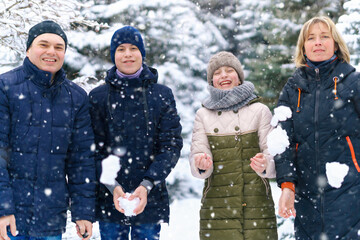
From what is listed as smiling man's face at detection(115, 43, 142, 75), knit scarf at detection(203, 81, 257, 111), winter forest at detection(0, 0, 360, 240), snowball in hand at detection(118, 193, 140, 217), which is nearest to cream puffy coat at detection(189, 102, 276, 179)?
knit scarf at detection(203, 81, 257, 111)

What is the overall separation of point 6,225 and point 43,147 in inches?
23.7

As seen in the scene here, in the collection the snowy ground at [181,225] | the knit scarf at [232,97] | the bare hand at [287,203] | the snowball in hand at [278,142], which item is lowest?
the snowy ground at [181,225]

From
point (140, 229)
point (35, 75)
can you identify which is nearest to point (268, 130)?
point (140, 229)

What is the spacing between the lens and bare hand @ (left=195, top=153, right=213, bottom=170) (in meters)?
3.48

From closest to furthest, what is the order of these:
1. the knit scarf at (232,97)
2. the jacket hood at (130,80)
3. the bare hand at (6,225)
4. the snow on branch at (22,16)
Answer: the bare hand at (6,225) → the jacket hood at (130,80) → the knit scarf at (232,97) → the snow on branch at (22,16)

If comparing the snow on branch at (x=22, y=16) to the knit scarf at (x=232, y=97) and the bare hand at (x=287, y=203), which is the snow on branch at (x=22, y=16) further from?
the bare hand at (x=287, y=203)

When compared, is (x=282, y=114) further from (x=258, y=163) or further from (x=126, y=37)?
(x=126, y=37)

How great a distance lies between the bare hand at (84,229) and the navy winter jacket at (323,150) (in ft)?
5.11

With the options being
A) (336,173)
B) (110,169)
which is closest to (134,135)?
(110,169)

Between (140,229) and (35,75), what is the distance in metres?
1.53

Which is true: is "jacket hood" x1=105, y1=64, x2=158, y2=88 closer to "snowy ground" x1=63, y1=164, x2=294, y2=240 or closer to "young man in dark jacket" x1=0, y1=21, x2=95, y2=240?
"young man in dark jacket" x1=0, y1=21, x2=95, y2=240

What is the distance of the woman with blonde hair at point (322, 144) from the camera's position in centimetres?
312

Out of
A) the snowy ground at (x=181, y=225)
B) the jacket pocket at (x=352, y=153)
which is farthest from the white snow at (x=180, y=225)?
the jacket pocket at (x=352, y=153)

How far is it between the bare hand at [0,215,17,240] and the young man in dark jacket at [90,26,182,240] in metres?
0.80
